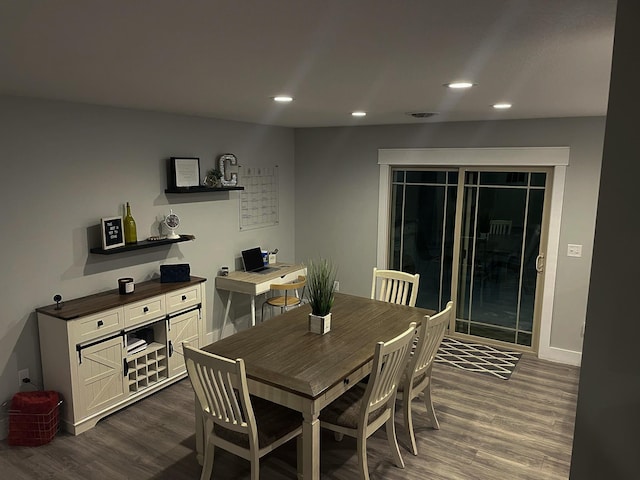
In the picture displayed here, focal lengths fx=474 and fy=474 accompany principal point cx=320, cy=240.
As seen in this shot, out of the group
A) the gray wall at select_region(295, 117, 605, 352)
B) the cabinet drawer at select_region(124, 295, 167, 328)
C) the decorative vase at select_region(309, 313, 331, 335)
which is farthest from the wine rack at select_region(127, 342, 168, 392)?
A: the gray wall at select_region(295, 117, 605, 352)

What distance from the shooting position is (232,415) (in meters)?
2.57

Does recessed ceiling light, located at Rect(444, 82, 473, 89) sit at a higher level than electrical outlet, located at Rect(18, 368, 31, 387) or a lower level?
higher

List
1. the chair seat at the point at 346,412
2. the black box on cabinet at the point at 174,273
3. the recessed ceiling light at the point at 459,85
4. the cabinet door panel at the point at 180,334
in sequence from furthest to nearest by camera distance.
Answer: the black box on cabinet at the point at 174,273 → the cabinet door panel at the point at 180,334 → the chair seat at the point at 346,412 → the recessed ceiling light at the point at 459,85

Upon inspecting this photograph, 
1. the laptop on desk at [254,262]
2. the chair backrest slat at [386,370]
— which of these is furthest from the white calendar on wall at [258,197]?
the chair backrest slat at [386,370]

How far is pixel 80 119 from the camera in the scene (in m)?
3.60

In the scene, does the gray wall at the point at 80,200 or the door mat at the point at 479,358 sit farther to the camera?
the door mat at the point at 479,358

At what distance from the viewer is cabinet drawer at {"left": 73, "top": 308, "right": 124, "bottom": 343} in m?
3.31

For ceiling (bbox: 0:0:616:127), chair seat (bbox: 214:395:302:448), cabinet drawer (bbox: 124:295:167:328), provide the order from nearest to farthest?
ceiling (bbox: 0:0:616:127), chair seat (bbox: 214:395:302:448), cabinet drawer (bbox: 124:295:167:328)

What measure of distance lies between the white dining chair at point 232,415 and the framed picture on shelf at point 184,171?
2154 mm

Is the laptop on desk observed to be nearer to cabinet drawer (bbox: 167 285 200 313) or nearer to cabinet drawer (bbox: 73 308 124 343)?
cabinet drawer (bbox: 167 285 200 313)

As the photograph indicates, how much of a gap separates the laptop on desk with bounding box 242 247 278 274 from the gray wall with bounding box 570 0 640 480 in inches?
168

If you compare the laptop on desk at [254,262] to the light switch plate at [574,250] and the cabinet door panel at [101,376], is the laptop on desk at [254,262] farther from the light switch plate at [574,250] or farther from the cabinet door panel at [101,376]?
the light switch plate at [574,250]

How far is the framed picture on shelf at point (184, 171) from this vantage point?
4.30m

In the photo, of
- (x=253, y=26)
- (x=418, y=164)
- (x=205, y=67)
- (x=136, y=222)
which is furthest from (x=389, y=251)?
(x=253, y=26)
